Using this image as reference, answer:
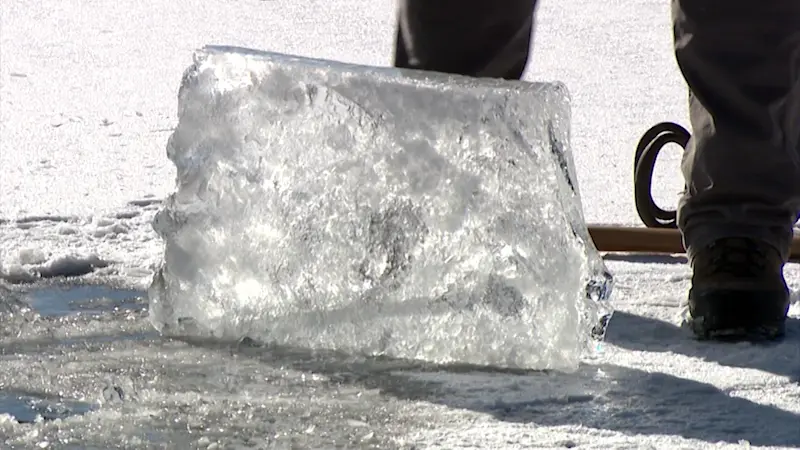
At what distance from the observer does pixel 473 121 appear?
176cm

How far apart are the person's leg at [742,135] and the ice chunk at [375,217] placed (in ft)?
1.07

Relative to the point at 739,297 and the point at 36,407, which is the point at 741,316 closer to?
the point at 739,297

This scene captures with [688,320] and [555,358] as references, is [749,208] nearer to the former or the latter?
[688,320]

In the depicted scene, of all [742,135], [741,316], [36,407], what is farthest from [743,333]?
[36,407]

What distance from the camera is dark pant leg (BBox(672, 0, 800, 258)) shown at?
6.54 feet

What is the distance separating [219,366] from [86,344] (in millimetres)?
198

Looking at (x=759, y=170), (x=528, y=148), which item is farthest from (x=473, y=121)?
(x=759, y=170)

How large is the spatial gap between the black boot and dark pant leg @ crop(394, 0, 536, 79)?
43 cm

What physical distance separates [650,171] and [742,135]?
42 cm

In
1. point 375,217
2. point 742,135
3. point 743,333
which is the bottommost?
point 743,333

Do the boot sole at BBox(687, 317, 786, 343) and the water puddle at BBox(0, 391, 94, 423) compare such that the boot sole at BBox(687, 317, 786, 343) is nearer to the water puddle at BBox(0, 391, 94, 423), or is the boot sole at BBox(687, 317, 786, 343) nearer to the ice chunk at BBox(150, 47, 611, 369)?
the ice chunk at BBox(150, 47, 611, 369)

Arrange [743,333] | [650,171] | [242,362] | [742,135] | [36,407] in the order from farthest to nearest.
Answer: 1. [650,171]
2. [742,135]
3. [743,333]
4. [242,362]
5. [36,407]

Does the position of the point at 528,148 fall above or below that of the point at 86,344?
above

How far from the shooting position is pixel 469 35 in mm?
2086
